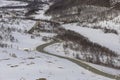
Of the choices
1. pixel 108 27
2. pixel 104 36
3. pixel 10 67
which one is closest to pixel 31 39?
pixel 104 36

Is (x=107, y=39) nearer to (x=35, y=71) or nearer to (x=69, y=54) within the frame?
(x=69, y=54)

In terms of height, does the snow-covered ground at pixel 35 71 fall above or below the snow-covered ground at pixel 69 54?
above

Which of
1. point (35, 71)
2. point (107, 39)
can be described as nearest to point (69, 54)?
point (107, 39)

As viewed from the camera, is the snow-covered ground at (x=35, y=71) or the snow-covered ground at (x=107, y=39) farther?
the snow-covered ground at (x=107, y=39)

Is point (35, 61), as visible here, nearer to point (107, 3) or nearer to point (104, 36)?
point (104, 36)

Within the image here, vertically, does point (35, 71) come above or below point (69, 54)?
above

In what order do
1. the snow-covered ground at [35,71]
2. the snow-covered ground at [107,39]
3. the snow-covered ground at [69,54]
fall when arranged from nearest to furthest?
1. the snow-covered ground at [35,71]
2. the snow-covered ground at [69,54]
3. the snow-covered ground at [107,39]

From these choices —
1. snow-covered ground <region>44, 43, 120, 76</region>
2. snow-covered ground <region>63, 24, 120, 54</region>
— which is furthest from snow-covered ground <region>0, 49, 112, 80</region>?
snow-covered ground <region>63, 24, 120, 54</region>

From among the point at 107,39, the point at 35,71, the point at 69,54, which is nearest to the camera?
the point at 35,71

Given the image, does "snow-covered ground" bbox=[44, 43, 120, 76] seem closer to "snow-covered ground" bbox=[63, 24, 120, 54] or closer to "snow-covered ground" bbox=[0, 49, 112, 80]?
"snow-covered ground" bbox=[0, 49, 112, 80]

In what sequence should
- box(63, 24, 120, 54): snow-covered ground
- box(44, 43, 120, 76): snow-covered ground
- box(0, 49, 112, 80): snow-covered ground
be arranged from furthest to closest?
box(63, 24, 120, 54): snow-covered ground < box(44, 43, 120, 76): snow-covered ground < box(0, 49, 112, 80): snow-covered ground

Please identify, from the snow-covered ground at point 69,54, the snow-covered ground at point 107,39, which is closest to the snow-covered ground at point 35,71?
the snow-covered ground at point 69,54

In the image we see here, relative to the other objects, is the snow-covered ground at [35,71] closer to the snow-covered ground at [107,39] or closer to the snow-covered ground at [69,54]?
the snow-covered ground at [69,54]
